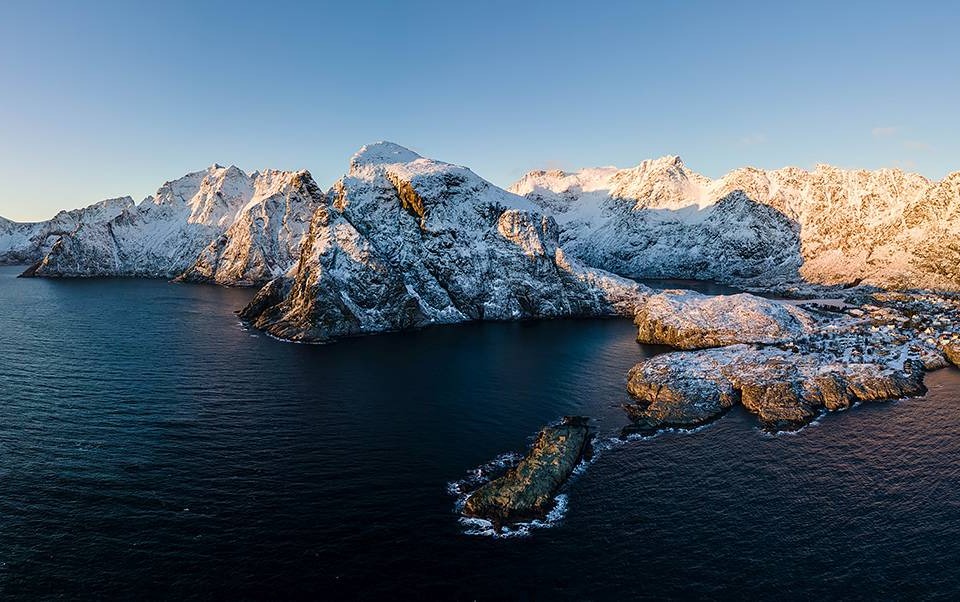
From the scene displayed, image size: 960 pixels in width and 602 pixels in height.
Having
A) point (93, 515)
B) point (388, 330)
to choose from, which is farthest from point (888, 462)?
point (388, 330)

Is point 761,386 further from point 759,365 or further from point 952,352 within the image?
point 952,352

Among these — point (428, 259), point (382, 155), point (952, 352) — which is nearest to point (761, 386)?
point (952, 352)

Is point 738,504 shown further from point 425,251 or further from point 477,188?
point 477,188

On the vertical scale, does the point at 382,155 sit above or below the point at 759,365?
above

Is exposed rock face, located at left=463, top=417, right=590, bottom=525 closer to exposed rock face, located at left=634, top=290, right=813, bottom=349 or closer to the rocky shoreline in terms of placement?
the rocky shoreline

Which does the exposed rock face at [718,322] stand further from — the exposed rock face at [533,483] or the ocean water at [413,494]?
the exposed rock face at [533,483]

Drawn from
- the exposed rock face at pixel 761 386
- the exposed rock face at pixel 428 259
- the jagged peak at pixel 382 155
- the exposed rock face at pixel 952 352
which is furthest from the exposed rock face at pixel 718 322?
the jagged peak at pixel 382 155
